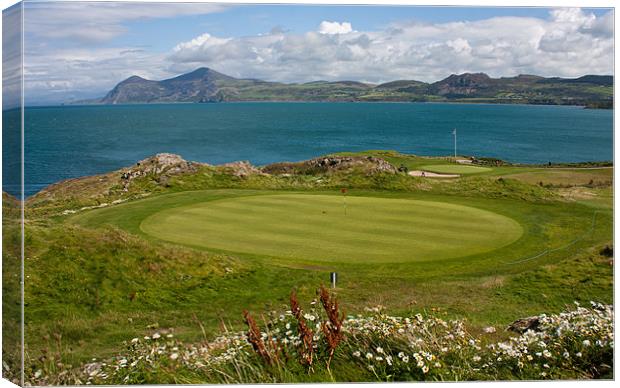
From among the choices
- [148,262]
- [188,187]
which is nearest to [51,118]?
[188,187]

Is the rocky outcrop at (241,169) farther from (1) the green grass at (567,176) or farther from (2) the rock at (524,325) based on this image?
(2) the rock at (524,325)

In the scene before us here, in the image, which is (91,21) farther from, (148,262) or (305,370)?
(305,370)

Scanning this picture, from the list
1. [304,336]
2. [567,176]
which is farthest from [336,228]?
[567,176]

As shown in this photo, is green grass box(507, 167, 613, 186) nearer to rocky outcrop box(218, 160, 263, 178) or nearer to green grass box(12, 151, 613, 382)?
green grass box(12, 151, 613, 382)

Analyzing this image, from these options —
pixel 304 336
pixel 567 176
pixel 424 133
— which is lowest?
pixel 304 336

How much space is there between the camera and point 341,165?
1734 cm

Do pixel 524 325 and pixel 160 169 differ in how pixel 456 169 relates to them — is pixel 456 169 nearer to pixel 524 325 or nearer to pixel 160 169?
pixel 524 325

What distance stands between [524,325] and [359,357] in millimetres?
2923

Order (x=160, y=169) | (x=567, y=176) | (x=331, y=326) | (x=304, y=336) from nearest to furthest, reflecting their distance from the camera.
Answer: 1. (x=304, y=336)
2. (x=331, y=326)
3. (x=567, y=176)
4. (x=160, y=169)

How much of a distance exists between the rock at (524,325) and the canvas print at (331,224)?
0.12 feet

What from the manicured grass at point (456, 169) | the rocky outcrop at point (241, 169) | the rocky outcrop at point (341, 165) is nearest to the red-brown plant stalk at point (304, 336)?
the manicured grass at point (456, 169)

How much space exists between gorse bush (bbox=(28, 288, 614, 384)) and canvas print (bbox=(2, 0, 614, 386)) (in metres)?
0.03

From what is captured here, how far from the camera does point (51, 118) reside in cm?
11356

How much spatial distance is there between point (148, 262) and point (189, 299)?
43.4 inches
